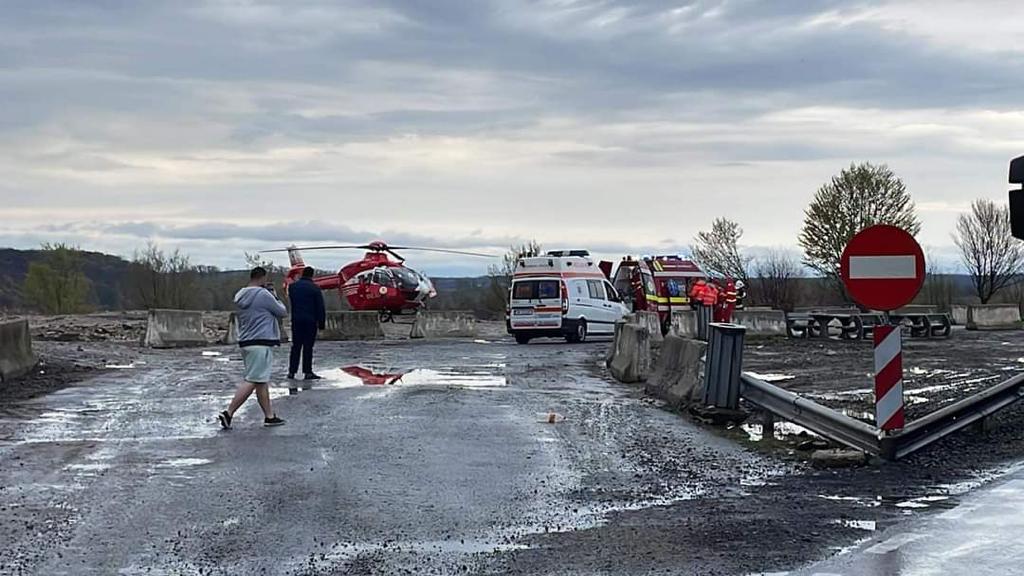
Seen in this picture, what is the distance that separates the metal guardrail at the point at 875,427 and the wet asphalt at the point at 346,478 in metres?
0.75

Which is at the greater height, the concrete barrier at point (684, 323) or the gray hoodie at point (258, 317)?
the gray hoodie at point (258, 317)

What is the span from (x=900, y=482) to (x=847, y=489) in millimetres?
586

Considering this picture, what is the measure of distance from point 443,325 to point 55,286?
41262 mm

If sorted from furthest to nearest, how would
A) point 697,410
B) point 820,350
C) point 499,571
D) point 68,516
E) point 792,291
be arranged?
point 792,291 < point 820,350 < point 697,410 < point 68,516 < point 499,571

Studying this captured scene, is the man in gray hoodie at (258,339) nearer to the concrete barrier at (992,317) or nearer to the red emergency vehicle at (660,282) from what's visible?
the red emergency vehicle at (660,282)

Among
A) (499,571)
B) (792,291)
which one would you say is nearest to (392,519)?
(499,571)

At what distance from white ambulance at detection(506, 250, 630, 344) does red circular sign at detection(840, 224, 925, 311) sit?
2521 centimetres

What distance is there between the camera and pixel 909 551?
26.9 feet

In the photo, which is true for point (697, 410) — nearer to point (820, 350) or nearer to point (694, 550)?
point (694, 550)

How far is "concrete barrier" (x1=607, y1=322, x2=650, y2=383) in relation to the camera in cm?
2156

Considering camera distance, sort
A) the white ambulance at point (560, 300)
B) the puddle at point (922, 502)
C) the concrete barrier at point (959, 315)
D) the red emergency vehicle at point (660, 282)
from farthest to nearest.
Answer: the concrete barrier at point (959, 315) < the red emergency vehicle at point (660, 282) < the white ambulance at point (560, 300) < the puddle at point (922, 502)

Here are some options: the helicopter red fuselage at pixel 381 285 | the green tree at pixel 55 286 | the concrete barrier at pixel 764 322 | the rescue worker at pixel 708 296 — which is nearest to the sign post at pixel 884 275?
the rescue worker at pixel 708 296

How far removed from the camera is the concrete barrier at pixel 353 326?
1459 inches

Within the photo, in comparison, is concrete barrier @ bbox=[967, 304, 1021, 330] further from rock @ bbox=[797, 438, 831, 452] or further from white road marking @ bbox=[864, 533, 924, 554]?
white road marking @ bbox=[864, 533, 924, 554]
